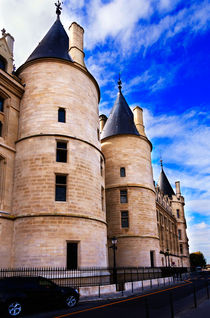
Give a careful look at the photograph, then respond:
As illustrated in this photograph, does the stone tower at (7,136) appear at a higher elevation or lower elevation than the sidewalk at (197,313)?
higher

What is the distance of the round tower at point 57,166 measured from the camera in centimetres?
1712

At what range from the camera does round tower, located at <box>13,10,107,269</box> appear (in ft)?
56.2

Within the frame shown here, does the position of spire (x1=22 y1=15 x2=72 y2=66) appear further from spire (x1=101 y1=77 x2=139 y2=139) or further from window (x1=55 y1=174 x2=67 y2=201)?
spire (x1=101 y1=77 x2=139 y2=139)

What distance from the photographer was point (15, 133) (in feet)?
66.1

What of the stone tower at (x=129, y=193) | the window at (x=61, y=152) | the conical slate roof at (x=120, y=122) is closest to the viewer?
the window at (x=61, y=152)

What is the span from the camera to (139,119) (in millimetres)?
35438

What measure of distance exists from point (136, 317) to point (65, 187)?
34.1ft

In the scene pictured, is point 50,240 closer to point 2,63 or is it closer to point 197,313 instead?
point 197,313

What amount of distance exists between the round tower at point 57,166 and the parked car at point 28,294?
4.53m

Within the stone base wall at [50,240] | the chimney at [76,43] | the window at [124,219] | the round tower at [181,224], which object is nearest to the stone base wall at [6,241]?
the stone base wall at [50,240]

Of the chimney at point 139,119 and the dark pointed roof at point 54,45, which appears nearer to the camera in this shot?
the dark pointed roof at point 54,45

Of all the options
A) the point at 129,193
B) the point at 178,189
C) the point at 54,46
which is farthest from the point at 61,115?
the point at 178,189

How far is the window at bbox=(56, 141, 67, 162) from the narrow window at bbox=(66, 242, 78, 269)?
5239mm

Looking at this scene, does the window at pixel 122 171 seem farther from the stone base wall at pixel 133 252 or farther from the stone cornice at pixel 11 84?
the stone cornice at pixel 11 84
